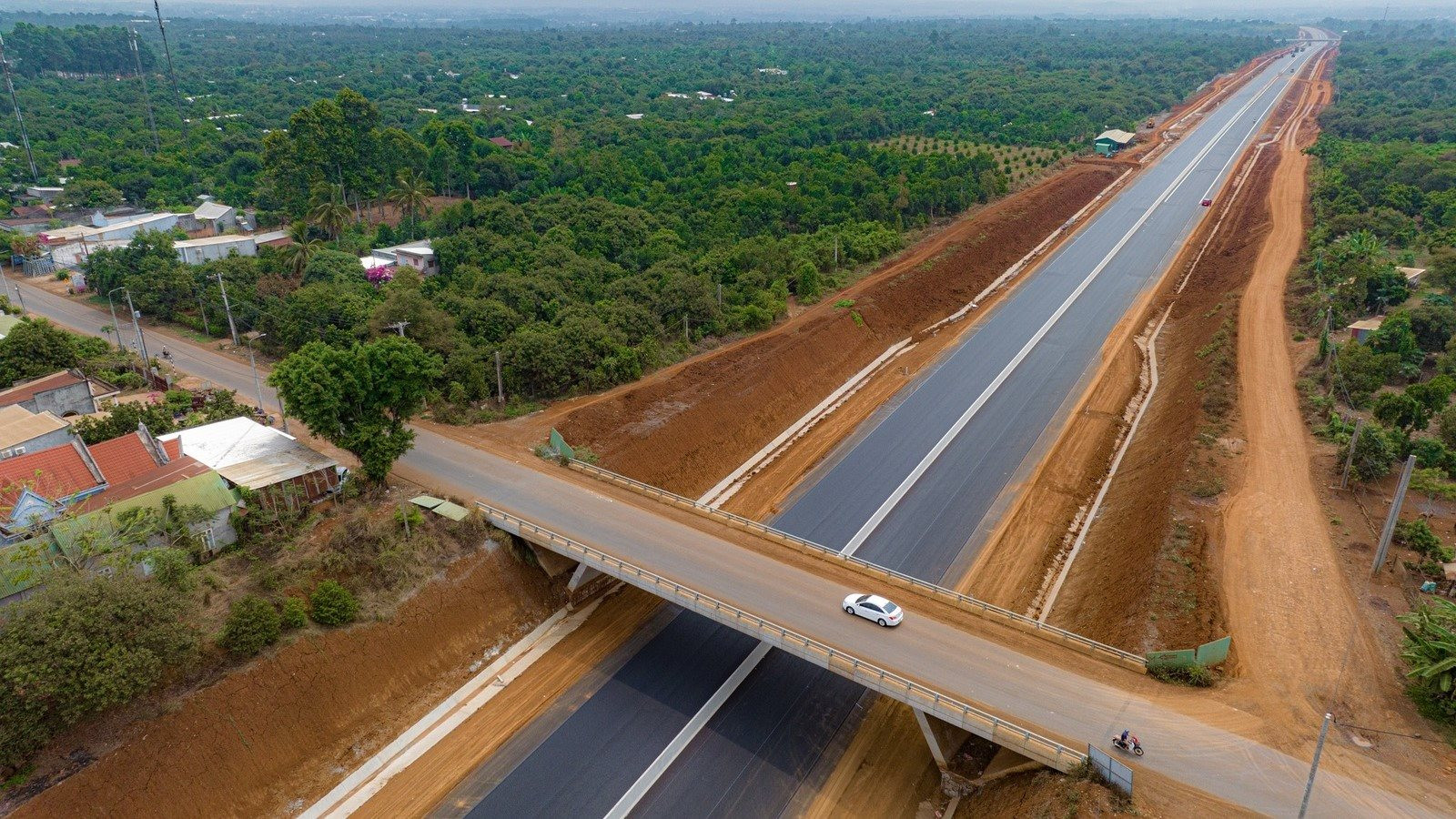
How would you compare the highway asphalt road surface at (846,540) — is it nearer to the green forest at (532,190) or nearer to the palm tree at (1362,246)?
the green forest at (532,190)

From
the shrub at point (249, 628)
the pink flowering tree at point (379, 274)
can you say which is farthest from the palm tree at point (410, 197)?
the shrub at point (249, 628)

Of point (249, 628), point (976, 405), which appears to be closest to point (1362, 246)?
point (976, 405)

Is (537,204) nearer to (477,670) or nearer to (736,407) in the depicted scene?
(736,407)

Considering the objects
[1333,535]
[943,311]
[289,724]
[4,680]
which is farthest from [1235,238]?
[4,680]

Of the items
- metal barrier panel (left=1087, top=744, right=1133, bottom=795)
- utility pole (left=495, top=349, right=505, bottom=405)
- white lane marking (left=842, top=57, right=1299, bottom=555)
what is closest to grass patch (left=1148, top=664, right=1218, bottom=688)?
metal barrier panel (left=1087, top=744, right=1133, bottom=795)

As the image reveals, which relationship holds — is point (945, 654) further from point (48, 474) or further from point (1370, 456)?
point (48, 474)

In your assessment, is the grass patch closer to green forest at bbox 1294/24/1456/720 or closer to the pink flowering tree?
green forest at bbox 1294/24/1456/720

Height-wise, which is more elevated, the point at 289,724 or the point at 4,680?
the point at 4,680
